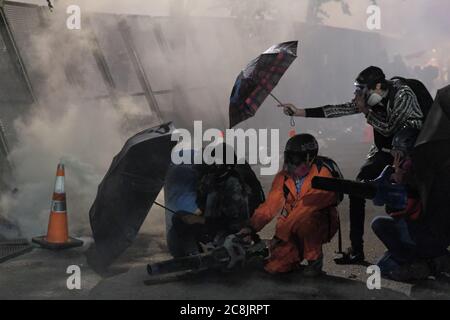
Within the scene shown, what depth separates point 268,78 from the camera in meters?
4.23

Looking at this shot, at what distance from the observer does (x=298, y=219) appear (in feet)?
13.4

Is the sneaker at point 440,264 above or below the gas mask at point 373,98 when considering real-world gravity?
below

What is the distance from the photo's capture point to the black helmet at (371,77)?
4.26 meters

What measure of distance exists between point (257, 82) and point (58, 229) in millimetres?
2317

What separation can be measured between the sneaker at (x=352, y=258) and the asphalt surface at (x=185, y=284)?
8 centimetres

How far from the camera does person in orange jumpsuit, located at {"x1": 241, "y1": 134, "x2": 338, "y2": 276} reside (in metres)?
4.06

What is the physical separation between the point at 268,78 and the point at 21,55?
14.6 feet

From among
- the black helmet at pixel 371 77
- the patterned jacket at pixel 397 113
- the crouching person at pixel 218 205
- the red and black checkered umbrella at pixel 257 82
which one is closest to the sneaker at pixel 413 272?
the patterned jacket at pixel 397 113

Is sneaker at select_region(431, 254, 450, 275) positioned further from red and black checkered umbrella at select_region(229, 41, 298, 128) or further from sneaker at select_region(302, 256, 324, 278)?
red and black checkered umbrella at select_region(229, 41, 298, 128)

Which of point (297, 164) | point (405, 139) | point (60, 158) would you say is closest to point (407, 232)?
point (405, 139)

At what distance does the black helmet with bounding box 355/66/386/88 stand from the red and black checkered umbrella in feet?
1.81

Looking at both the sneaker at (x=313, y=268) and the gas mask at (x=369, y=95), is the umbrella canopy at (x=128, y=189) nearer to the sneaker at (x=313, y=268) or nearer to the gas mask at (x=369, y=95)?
the sneaker at (x=313, y=268)

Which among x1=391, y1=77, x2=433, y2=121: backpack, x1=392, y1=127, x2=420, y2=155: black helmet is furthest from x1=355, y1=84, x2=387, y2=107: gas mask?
x1=392, y1=127, x2=420, y2=155: black helmet
